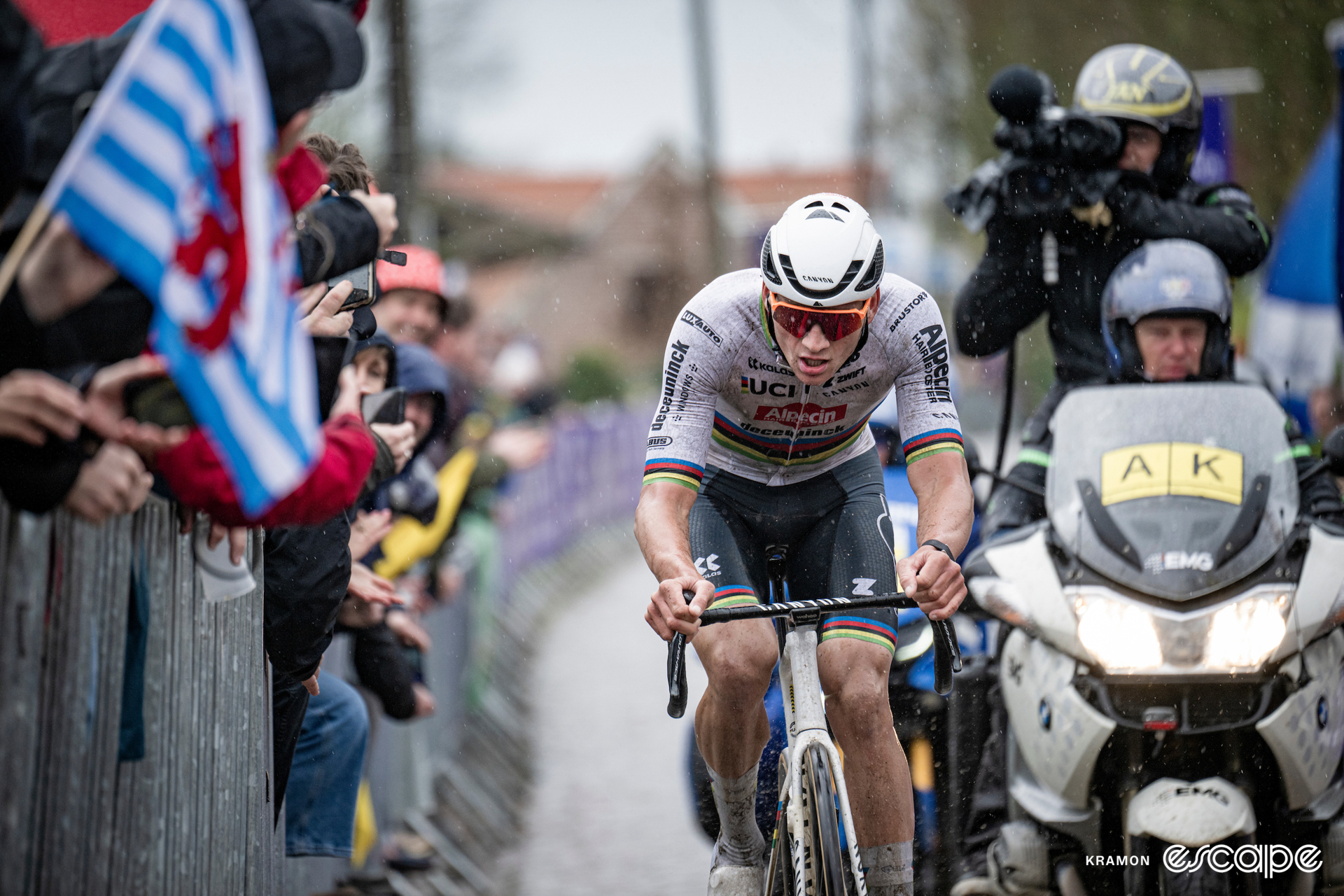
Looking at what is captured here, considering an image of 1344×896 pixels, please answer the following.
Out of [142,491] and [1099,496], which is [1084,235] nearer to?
[1099,496]

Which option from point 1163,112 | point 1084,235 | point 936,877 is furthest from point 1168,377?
point 936,877

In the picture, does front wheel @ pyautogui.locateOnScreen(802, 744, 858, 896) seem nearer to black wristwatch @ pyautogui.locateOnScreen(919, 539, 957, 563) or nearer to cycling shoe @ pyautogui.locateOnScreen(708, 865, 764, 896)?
cycling shoe @ pyautogui.locateOnScreen(708, 865, 764, 896)

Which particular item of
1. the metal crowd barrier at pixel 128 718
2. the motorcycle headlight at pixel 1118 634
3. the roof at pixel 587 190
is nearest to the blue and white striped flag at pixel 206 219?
the metal crowd barrier at pixel 128 718

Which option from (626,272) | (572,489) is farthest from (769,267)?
(626,272)

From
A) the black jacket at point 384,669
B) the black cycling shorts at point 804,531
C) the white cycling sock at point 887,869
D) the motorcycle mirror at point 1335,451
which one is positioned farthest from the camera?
the black jacket at point 384,669

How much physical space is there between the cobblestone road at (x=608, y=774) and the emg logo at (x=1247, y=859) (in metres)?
2.10

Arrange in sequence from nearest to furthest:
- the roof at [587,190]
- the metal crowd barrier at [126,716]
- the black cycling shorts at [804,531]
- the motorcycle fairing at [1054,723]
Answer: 1. the metal crowd barrier at [126,716]
2. the motorcycle fairing at [1054,723]
3. the black cycling shorts at [804,531]
4. the roof at [587,190]

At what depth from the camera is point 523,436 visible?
374 inches

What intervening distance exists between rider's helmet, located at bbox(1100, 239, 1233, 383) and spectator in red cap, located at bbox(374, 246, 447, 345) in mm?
2970

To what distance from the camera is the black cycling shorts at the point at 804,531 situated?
475cm

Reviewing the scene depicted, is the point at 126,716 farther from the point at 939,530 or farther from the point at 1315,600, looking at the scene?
the point at 1315,600

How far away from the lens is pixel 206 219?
2.81 meters

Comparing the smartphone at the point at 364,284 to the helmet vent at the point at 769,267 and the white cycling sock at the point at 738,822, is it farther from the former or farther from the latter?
the white cycling sock at the point at 738,822

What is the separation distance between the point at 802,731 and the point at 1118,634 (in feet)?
3.55
